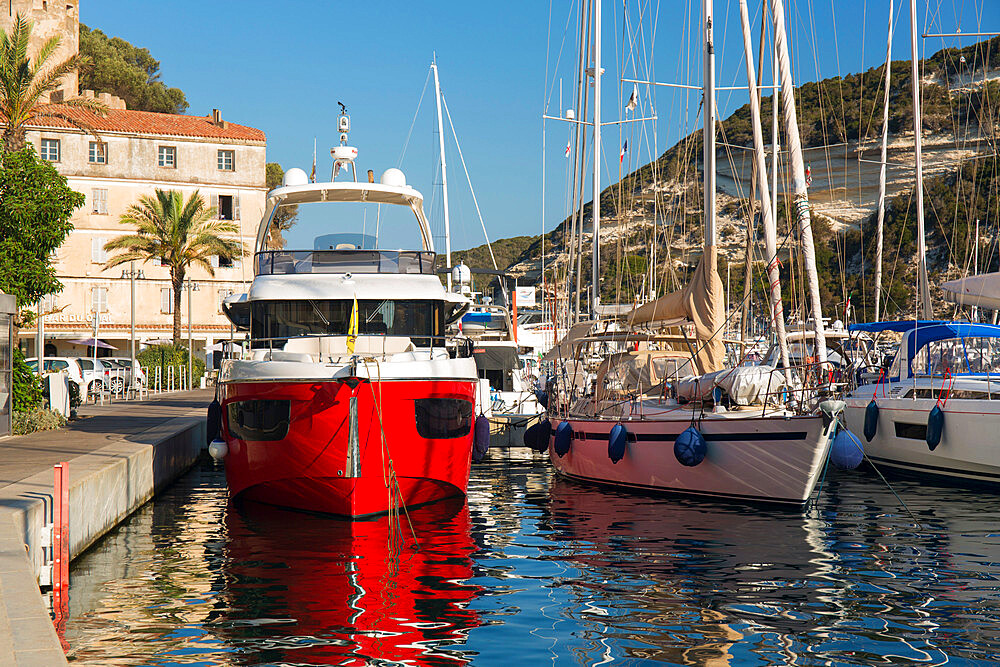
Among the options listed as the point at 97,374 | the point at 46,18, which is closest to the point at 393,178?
the point at 97,374

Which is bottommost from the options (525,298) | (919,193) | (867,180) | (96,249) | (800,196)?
(800,196)

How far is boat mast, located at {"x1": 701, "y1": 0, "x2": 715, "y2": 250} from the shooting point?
16625 mm

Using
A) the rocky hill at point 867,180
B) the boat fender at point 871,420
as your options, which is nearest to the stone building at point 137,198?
the rocky hill at point 867,180

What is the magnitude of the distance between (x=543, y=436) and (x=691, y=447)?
5.90 meters

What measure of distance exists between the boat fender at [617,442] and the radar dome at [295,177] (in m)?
7.02

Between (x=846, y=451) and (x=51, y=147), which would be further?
(x=51, y=147)

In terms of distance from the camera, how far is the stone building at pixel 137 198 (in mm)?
57688

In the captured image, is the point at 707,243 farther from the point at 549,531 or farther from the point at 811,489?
the point at 549,531

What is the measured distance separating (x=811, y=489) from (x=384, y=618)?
7751mm

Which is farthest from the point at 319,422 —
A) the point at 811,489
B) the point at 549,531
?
the point at 811,489

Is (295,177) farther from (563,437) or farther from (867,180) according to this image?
(867,180)

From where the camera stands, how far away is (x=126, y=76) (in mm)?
82000

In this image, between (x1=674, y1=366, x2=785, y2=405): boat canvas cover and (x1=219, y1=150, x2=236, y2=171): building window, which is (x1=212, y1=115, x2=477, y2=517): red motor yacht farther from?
(x1=219, y1=150, x2=236, y2=171): building window

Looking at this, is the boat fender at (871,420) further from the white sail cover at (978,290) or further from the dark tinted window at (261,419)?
the dark tinted window at (261,419)
